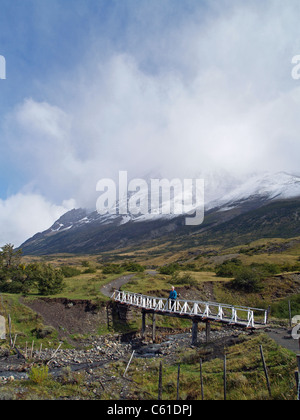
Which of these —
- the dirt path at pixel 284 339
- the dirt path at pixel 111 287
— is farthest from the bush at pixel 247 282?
the dirt path at pixel 284 339

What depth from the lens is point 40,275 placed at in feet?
135

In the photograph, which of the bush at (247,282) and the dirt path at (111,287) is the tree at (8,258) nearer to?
the dirt path at (111,287)

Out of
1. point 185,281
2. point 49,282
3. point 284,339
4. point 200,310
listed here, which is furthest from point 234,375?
point 185,281

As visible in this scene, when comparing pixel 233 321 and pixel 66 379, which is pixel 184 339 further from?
pixel 66 379

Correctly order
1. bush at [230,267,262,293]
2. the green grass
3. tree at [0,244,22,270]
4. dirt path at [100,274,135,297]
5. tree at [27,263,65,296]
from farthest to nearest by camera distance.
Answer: tree at [0,244,22,270] → bush at [230,267,262,293] → dirt path at [100,274,135,297] → tree at [27,263,65,296] → the green grass

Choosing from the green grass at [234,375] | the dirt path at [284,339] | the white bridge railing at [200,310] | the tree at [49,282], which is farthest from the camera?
the tree at [49,282]

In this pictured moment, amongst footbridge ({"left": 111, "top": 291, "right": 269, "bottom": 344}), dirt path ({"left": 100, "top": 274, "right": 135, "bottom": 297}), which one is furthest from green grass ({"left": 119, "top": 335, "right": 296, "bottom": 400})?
dirt path ({"left": 100, "top": 274, "right": 135, "bottom": 297})

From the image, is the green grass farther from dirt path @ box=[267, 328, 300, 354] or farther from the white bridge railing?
the white bridge railing

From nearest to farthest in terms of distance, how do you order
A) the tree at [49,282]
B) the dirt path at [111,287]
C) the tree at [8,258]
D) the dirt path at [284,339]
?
the dirt path at [284,339]
the tree at [49,282]
the dirt path at [111,287]
the tree at [8,258]

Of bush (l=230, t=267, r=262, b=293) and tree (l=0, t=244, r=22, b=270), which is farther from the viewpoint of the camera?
tree (l=0, t=244, r=22, b=270)

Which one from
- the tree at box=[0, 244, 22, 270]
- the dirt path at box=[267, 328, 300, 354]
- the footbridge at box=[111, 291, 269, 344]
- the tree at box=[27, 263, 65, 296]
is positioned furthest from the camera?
the tree at box=[0, 244, 22, 270]

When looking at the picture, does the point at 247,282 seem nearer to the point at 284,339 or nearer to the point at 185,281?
the point at 185,281

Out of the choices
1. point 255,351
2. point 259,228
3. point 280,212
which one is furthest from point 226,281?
point 280,212

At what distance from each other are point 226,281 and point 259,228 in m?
143
